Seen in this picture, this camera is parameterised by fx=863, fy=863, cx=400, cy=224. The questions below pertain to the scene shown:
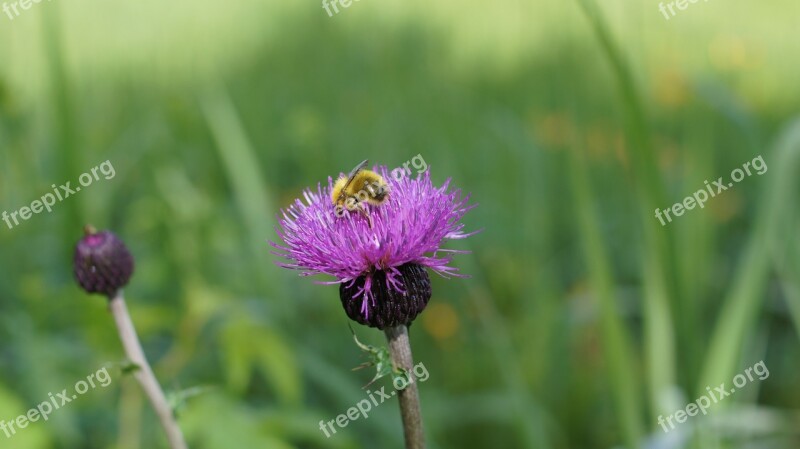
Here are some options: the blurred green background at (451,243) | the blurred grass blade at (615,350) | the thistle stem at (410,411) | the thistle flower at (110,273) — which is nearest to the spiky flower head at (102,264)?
the thistle flower at (110,273)

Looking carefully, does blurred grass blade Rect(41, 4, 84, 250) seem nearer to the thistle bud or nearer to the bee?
the bee

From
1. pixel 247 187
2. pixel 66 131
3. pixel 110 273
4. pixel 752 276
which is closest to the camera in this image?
pixel 110 273

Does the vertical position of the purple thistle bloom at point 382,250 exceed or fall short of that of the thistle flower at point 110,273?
it falls short

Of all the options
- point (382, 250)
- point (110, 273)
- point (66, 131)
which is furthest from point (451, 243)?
point (382, 250)

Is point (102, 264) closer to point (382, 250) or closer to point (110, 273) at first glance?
point (110, 273)

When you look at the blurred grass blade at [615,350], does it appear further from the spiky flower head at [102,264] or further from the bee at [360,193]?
the spiky flower head at [102,264]

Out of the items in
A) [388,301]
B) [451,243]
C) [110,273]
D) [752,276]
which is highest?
→ [110,273]

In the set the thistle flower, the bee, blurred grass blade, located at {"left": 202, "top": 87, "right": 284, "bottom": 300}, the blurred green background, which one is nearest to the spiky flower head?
the thistle flower
